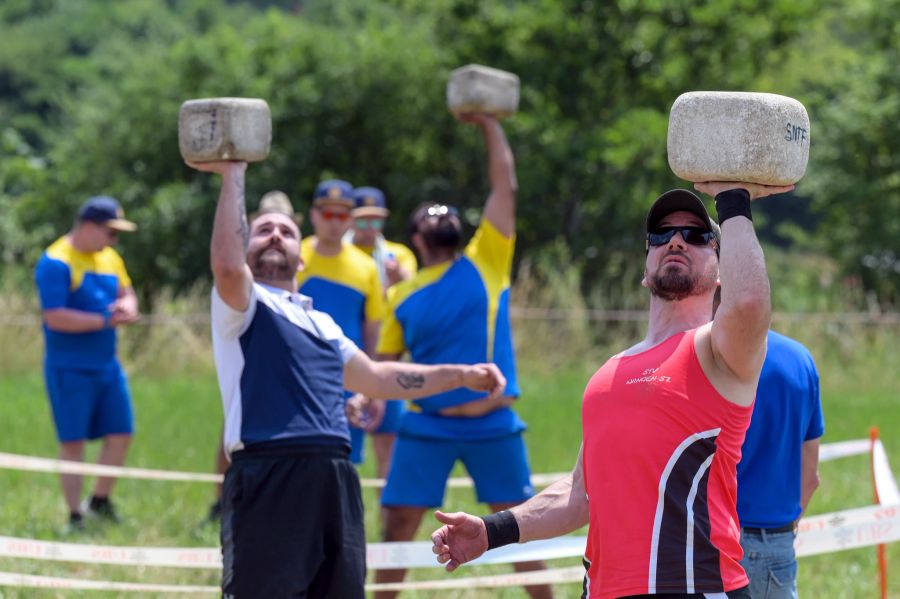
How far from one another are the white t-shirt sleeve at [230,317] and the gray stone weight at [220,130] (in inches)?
19.6

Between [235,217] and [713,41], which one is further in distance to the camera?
[713,41]

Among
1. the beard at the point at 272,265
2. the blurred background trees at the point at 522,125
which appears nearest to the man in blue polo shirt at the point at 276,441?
the beard at the point at 272,265

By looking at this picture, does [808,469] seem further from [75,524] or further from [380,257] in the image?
[75,524]

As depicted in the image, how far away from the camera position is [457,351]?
671cm

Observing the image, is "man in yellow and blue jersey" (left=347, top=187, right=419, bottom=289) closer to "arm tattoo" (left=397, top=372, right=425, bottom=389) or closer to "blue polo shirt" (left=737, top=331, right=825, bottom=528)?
"arm tattoo" (left=397, top=372, right=425, bottom=389)

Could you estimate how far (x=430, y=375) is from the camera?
5516 mm

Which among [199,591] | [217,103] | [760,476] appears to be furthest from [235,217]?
[199,591]

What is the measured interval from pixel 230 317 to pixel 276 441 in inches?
19.3

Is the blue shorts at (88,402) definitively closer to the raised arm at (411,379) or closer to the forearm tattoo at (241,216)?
the raised arm at (411,379)

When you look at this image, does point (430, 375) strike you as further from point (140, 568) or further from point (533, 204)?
point (533, 204)

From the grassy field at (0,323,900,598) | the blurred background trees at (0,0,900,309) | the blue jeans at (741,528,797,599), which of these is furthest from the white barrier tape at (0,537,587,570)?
the blurred background trees at (0,0,900,309)

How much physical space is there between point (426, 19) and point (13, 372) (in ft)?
35.1

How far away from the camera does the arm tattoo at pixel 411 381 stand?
18.1 ft

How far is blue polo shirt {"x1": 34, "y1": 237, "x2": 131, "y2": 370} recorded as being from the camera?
8688 mm
